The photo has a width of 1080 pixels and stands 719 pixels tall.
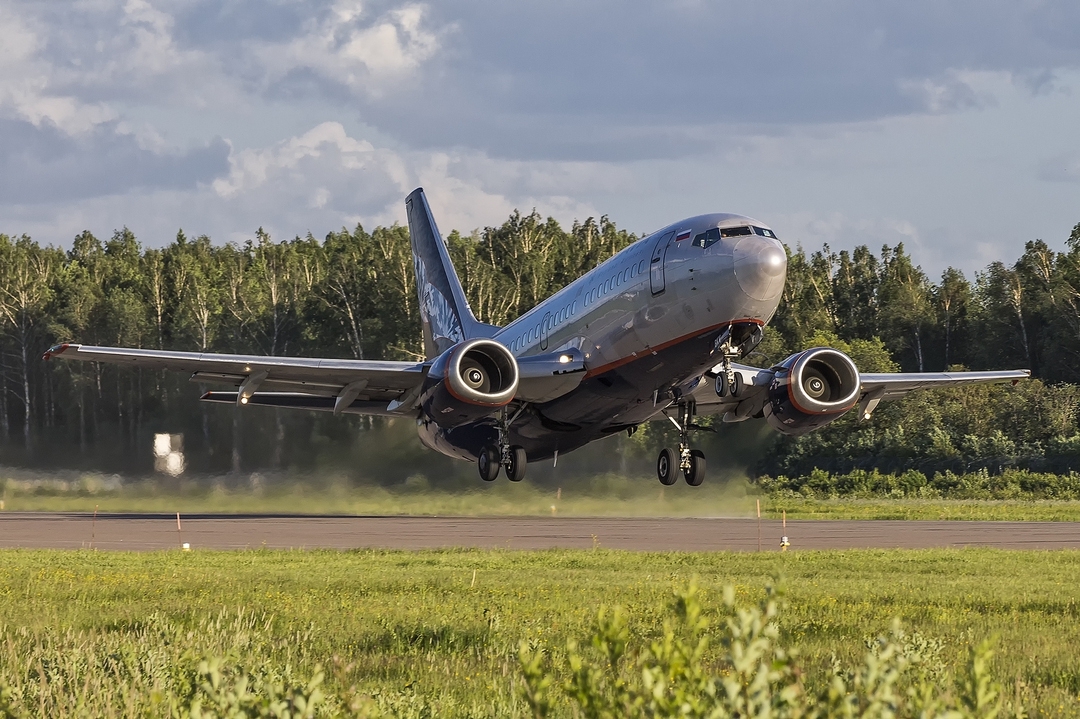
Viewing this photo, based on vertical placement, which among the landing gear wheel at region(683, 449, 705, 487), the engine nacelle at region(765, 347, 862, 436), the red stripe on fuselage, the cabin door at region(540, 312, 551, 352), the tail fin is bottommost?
the landing gear wheel at region(683, 449, 705, 487)

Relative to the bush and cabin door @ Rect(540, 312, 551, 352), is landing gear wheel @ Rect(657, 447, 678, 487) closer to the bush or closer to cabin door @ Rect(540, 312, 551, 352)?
cabin door @ Rect(540, 312, 551, 352)

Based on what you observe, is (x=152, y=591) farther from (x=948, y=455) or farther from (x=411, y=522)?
(x=948, y=455)

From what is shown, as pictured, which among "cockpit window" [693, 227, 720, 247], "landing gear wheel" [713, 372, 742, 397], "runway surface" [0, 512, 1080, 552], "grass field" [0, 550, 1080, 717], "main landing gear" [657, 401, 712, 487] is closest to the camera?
"grass field" [0, 550, 1080, 717]

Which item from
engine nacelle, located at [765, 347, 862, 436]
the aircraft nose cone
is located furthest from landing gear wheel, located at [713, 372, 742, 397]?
engine nacelle, located at [765, 347, 862, 436]

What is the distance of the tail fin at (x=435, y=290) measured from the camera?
36.9m

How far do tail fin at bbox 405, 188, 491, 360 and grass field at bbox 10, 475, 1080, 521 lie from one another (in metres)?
5.11

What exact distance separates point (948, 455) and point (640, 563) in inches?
1412

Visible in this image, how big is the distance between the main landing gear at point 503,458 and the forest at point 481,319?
16.9 metres

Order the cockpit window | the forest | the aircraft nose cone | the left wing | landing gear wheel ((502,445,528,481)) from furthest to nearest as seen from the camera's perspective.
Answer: the forest < the left wing < landing gear wheel ((502,445,528,481)) < the cockpit window < the aircraft nose cone

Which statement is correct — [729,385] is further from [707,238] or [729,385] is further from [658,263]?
[707,238]

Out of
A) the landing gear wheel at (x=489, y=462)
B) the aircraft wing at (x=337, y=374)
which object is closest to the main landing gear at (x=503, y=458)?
the landing gear wheel at (x=489, y=462)

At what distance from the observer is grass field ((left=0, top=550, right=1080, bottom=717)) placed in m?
11.1

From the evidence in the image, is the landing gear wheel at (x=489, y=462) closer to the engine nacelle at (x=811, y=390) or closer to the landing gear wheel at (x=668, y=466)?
the landing gear wheel at (x=668, y=466)

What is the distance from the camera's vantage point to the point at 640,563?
2631cm
